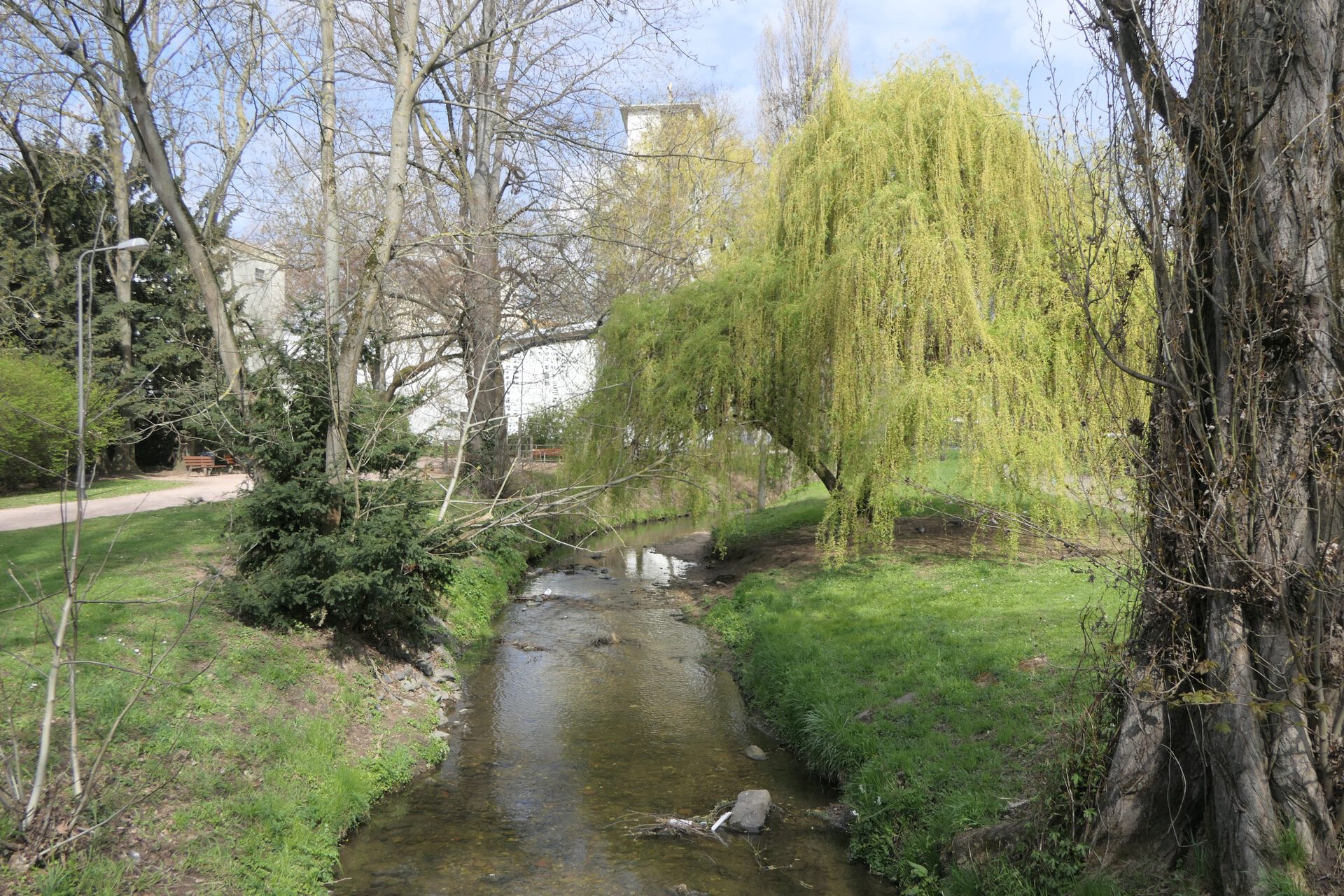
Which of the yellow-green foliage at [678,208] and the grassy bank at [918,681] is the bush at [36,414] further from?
the grassy bank at [918,681]

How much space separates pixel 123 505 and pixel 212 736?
1050 centimetres

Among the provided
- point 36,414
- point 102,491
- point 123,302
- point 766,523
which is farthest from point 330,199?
point 123,302

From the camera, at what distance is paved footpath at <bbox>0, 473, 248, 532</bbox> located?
12.1 m

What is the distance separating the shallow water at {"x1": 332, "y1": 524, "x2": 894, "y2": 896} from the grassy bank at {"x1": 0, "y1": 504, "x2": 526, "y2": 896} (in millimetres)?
490

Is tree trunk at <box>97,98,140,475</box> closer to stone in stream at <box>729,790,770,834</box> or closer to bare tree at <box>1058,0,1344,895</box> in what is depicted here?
stone in stream at <box>729,790,770,834</box>

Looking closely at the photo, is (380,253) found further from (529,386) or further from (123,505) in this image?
(529,386)

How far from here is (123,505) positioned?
14945 millimetres

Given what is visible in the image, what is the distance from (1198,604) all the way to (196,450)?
2987 centimetres

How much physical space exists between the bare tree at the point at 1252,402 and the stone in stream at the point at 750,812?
3.45m

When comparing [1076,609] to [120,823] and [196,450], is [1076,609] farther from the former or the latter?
[196,450]

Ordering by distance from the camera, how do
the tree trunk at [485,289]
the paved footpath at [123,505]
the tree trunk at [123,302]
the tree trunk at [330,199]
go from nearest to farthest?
the tree trunk at [330,199], the paved footpath at [123,505], the tree trunk at [485,289], the tree trunk at [123,302]

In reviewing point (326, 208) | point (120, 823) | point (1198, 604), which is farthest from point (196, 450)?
point (1198, 604)

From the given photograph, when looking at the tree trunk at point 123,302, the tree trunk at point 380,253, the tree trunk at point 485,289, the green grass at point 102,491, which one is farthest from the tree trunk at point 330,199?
the tree trunk at point 123,302

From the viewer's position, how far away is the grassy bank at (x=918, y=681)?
6.11m
